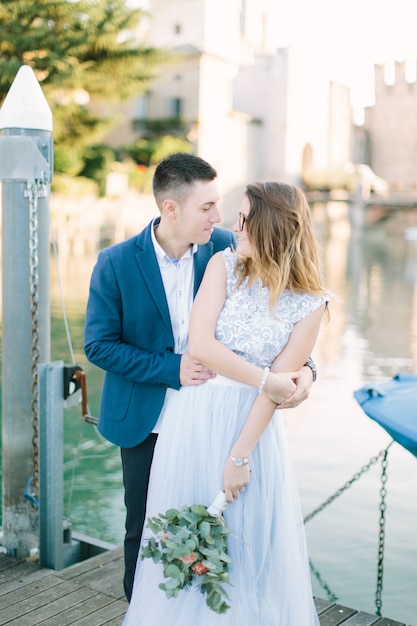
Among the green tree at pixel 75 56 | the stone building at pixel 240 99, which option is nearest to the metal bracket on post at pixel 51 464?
the green tree at pixel 75 56

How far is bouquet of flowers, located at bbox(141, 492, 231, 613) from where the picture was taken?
206 centimetres

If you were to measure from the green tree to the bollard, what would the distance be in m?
19.0

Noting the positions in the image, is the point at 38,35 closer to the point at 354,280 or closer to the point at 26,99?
the point at 354,280

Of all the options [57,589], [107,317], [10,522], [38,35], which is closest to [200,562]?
[107,317]

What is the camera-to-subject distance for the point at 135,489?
8.37 ft

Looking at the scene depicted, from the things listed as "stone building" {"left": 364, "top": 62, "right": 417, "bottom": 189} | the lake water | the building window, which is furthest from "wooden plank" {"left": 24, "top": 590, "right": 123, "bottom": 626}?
"stone building" {"left": 364, "top": 62, "right": 417, "bottom": 189}

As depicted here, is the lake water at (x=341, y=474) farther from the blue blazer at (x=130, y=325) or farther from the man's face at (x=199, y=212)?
the blue blazer at (x=130, y=325)

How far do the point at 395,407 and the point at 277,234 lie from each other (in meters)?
1.31

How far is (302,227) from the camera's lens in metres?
2.13

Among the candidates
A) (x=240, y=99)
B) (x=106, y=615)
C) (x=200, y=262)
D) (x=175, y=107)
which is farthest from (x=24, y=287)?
(x=240, y=99)

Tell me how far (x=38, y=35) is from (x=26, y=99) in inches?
776

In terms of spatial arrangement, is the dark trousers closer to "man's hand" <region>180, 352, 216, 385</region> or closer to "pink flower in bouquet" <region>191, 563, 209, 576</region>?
"man's hand" <region>180, 352, 216, 385</region>

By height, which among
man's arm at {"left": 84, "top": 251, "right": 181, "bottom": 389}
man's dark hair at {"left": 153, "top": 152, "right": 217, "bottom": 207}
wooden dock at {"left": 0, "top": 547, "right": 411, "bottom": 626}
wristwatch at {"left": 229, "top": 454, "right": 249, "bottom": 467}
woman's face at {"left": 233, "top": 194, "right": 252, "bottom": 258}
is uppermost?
man's dark hair at {"left": 153, "top": 152, "right": 217, "bottom": 207}

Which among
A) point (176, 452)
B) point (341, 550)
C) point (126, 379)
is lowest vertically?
point (341, 550)
